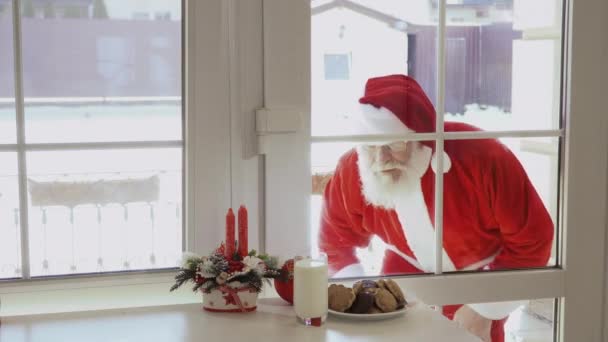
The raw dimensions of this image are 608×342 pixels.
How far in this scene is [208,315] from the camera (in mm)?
1634

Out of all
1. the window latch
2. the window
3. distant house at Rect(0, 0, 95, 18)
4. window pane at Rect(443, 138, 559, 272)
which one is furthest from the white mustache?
distant house at Rect(0, 0, 95, 18)

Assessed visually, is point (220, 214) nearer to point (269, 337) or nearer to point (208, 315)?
point (208, 315)

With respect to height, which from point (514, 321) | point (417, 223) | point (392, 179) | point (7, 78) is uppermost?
point (7, 78)

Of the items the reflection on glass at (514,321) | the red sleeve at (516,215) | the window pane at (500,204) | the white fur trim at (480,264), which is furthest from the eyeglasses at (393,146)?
the reflection on glass at (514,321)

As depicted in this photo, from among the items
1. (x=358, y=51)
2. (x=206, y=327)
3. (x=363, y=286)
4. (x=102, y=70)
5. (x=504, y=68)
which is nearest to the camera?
(x=206, y=327)

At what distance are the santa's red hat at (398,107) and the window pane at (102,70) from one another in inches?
17.5

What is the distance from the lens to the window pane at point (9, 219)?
5.72 feet

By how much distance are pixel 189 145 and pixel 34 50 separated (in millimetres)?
367

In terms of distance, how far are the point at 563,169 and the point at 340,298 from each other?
75 cm

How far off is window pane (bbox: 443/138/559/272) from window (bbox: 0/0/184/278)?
25.7 inches

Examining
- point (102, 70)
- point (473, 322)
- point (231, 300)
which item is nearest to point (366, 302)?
point (231, 300)

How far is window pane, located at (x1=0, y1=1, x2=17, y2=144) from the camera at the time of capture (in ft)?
5.63

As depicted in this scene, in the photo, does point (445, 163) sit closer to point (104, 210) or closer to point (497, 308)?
point (497, 308)

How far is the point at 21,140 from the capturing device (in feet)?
5.72
